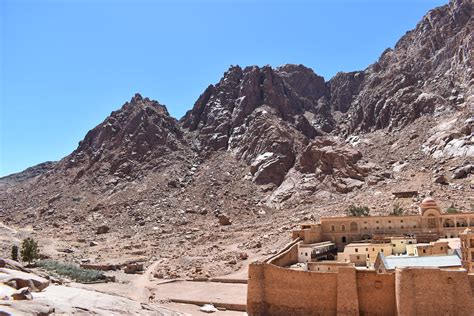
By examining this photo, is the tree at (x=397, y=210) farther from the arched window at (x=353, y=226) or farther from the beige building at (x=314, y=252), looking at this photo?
the beige building at (x=314, y=252)

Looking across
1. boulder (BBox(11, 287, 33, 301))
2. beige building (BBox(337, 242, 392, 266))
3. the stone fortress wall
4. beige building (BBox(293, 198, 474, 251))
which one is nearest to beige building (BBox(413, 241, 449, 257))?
beige building (BBox(337, 242, 392, 266))

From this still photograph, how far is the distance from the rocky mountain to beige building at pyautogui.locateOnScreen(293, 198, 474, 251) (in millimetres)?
11764

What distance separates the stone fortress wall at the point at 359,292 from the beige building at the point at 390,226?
53.5 feet

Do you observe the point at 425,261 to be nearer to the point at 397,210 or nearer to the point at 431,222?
the point at 431,222

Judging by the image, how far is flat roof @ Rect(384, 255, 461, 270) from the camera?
31.1 meters

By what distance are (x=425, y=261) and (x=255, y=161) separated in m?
69.8

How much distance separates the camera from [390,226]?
155 ft

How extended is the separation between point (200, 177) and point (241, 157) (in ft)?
35.1

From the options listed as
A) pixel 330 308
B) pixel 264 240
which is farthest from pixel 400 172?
pixel 330 308

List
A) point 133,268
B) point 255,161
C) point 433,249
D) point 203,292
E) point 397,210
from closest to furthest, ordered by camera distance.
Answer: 1. point 433,249
2. point 203,292
3. point 133,268
4. point 397,210
5. point 255,161

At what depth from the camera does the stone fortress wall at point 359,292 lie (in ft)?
83.0

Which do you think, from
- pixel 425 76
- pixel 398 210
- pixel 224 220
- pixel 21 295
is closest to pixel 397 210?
pixel 398 210

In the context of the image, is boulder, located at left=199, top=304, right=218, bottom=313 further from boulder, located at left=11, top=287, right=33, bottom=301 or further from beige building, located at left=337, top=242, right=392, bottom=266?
boulder, located at left=11, top=287, right=33, bottom=301

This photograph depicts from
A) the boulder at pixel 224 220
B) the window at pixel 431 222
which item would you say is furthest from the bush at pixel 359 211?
the boulder at pixel 224 220
